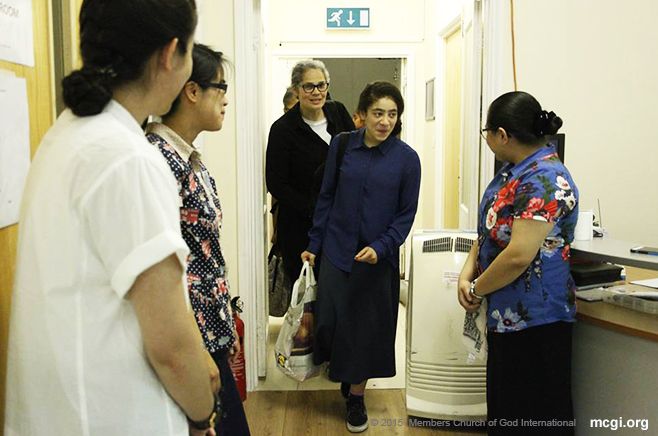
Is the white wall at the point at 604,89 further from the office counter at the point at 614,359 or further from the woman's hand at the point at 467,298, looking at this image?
the woman's hand at the point at 467,298

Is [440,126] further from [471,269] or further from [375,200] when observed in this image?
[471,269]

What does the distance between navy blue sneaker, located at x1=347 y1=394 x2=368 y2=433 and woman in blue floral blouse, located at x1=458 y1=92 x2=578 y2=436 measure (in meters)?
0.82

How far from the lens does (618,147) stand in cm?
291

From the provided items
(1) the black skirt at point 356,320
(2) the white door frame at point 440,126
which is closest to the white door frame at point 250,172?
(1) the black skirt at point 356,320

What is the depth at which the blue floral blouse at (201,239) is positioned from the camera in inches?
50.5

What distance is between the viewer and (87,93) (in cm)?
82

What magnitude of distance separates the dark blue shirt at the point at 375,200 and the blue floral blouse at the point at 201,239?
1159 millimetres

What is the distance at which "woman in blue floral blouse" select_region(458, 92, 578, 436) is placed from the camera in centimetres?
173

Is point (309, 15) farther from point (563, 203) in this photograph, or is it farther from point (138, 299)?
point (138, 299)

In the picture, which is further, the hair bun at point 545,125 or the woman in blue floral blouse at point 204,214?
the hair bun at point 545,125

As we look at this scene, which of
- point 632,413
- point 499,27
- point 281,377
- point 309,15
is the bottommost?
point 281,377

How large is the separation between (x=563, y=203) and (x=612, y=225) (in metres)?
1.45

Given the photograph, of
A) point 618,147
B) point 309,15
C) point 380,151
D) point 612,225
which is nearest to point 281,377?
point 380,151

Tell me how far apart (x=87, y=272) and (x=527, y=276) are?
4.47 feet
